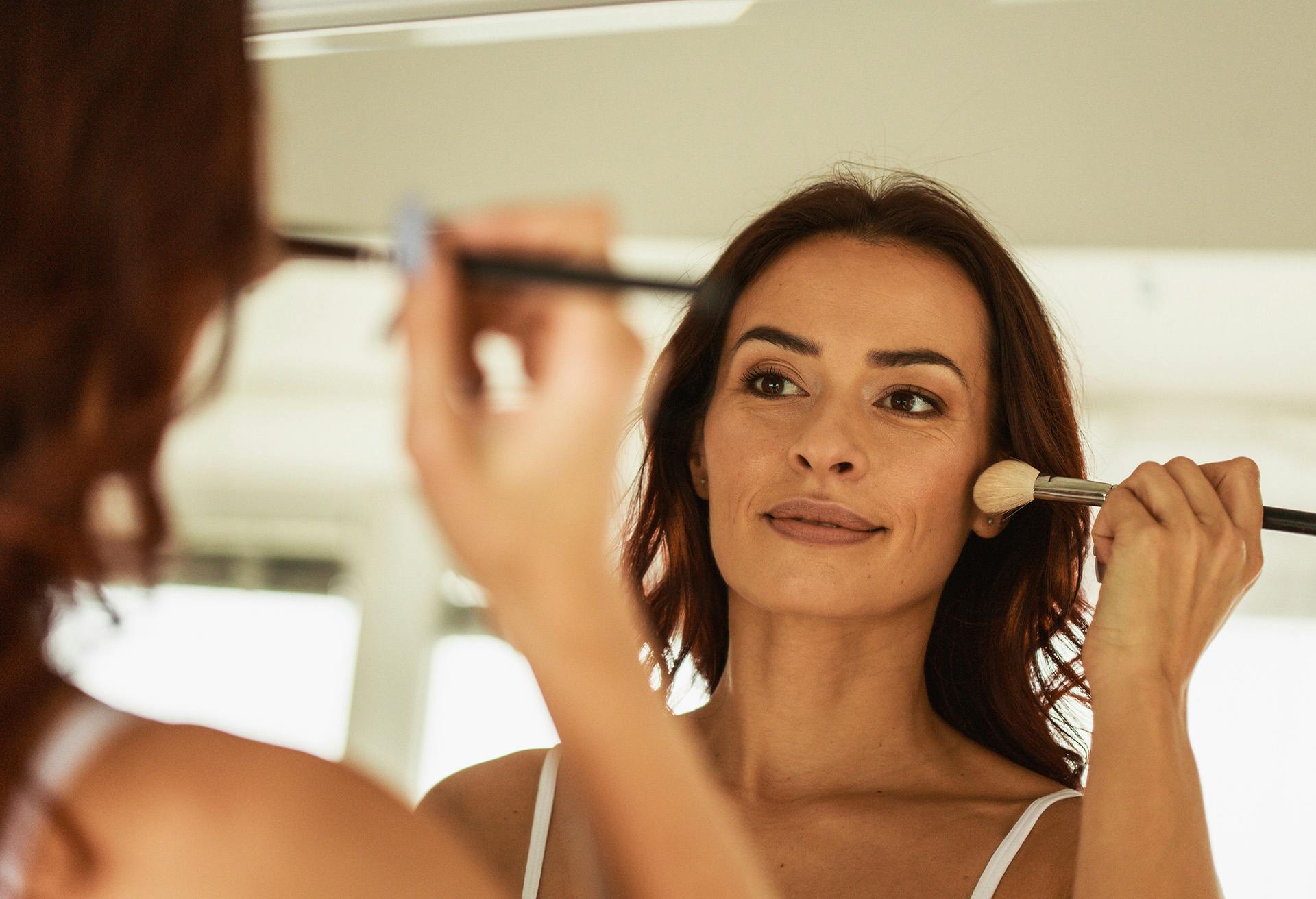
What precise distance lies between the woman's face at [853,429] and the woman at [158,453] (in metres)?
0.55

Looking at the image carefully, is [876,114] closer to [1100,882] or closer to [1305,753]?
[1100,882]

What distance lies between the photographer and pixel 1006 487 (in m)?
0.96

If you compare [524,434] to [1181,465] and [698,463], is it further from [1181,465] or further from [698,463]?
[698,463]

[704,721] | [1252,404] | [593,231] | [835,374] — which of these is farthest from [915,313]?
[1252,404]

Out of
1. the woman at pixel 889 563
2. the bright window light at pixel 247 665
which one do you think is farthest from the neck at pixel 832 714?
the bright window light at pixel 247 665

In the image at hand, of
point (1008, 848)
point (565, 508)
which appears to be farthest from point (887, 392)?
point (565, 508)

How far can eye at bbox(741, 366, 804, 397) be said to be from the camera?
104 centimetres

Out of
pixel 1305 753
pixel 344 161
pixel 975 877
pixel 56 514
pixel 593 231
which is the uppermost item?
pixel 344 161

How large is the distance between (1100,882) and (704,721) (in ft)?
1.42

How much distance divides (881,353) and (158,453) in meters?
0.69

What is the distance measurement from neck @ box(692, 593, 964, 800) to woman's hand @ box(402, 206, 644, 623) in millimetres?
632

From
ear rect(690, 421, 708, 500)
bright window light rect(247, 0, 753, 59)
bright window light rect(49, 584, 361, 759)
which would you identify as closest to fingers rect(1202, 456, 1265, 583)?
ear rect(690, 421, 708, 500)

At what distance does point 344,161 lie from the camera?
1693 millimetres

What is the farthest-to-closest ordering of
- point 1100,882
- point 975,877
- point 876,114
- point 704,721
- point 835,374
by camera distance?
1. point 876,114
2. point 704,721
3. point 835,374
4. point 975,877
5. point 1100,882
